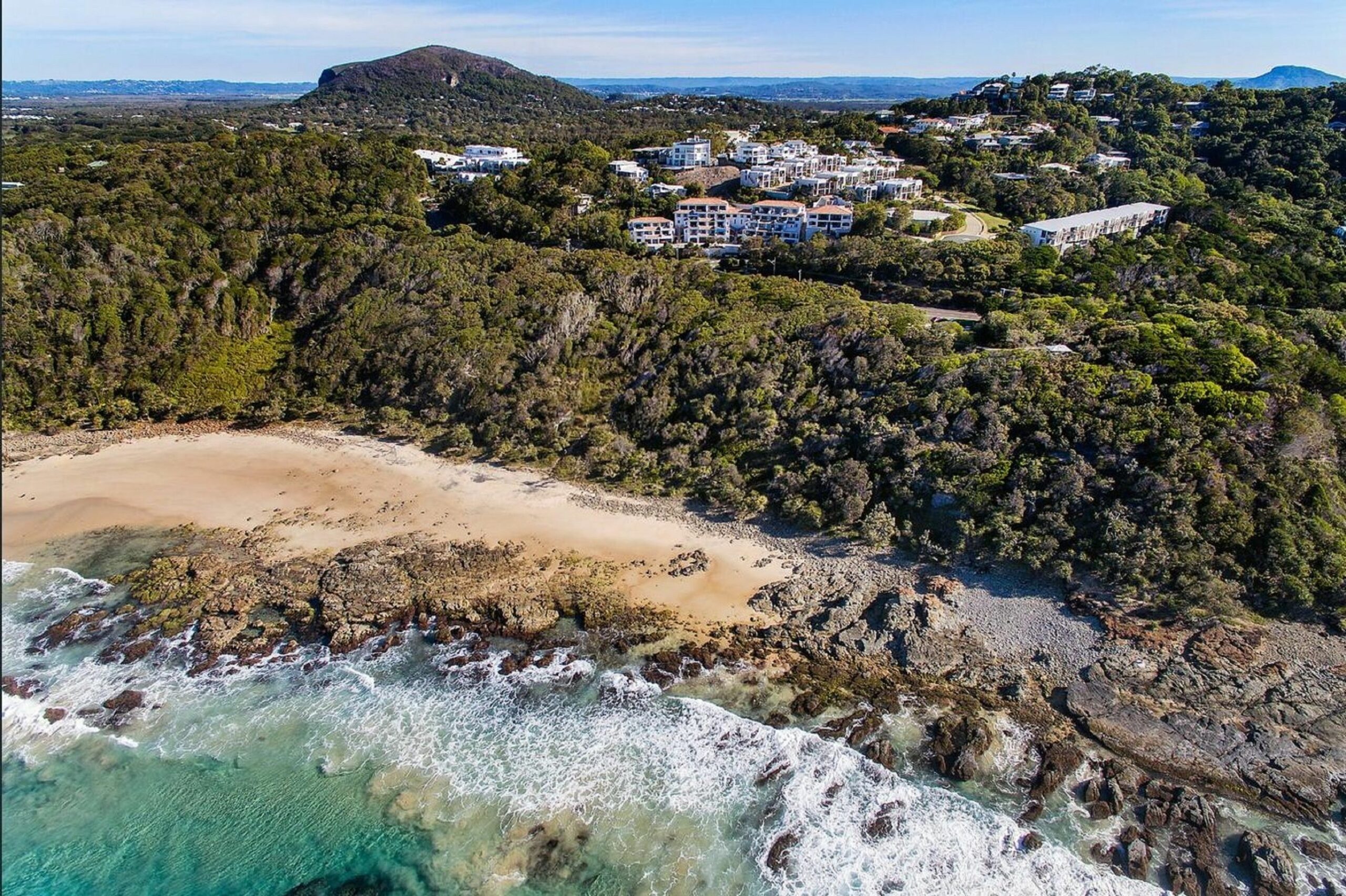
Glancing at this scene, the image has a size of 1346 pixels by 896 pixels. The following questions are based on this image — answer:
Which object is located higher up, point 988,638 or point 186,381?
point 186,381

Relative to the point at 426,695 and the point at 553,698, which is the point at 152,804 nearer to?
the point at 426,695

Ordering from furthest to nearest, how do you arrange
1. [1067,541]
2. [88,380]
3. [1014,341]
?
[88,380]
[1014,341]
[1067,541]

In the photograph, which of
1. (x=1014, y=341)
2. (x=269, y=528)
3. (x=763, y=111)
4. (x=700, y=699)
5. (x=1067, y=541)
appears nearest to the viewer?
(x=700, y=699)

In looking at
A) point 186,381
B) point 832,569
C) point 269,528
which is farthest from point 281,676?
point 186,381

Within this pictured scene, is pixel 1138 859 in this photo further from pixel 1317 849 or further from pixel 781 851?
pixel 781 851

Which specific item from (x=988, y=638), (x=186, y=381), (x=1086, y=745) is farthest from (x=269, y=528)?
(x=1086, y=745)

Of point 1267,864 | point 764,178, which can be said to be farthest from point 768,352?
point 764,178

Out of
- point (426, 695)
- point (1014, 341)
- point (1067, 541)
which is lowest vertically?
point (426, 695)

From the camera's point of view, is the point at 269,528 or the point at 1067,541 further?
the point at 269,528
